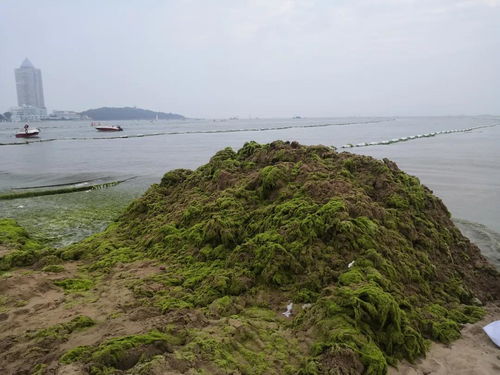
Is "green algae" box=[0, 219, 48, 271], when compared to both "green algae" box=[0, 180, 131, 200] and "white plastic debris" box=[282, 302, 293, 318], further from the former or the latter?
"green algae" box=[0, 180, 131, 200]

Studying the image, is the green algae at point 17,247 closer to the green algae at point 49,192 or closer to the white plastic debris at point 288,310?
the white plastic debris at point 288,310

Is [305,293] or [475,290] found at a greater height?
[305,293]

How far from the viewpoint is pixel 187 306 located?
4602 millimetres

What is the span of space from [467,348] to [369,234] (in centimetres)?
179

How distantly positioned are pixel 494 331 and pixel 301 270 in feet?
7.72

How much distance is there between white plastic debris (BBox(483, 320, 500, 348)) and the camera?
4.21 m

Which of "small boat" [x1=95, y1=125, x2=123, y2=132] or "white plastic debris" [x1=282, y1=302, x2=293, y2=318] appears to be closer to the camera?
"white plastic debris" [x1=282, y1=302, x2=293, y2=318]

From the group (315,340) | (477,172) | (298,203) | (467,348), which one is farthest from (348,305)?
(477,172)

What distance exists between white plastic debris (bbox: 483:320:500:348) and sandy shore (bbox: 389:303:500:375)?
0.05 metres

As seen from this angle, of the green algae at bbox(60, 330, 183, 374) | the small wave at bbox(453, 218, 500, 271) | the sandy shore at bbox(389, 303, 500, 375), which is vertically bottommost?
the sandy shore at bbox(389, 303, 500, 375)

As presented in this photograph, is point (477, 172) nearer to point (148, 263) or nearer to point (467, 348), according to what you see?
point (467, 348)

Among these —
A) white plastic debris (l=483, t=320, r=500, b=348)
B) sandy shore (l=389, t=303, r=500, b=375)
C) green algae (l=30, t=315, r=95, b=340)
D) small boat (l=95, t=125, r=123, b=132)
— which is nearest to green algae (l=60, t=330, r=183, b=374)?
green algae (l=30, t=315, r=95, b=340)

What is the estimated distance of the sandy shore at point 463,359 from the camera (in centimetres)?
379

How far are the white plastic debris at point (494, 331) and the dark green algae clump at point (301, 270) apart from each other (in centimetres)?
31
